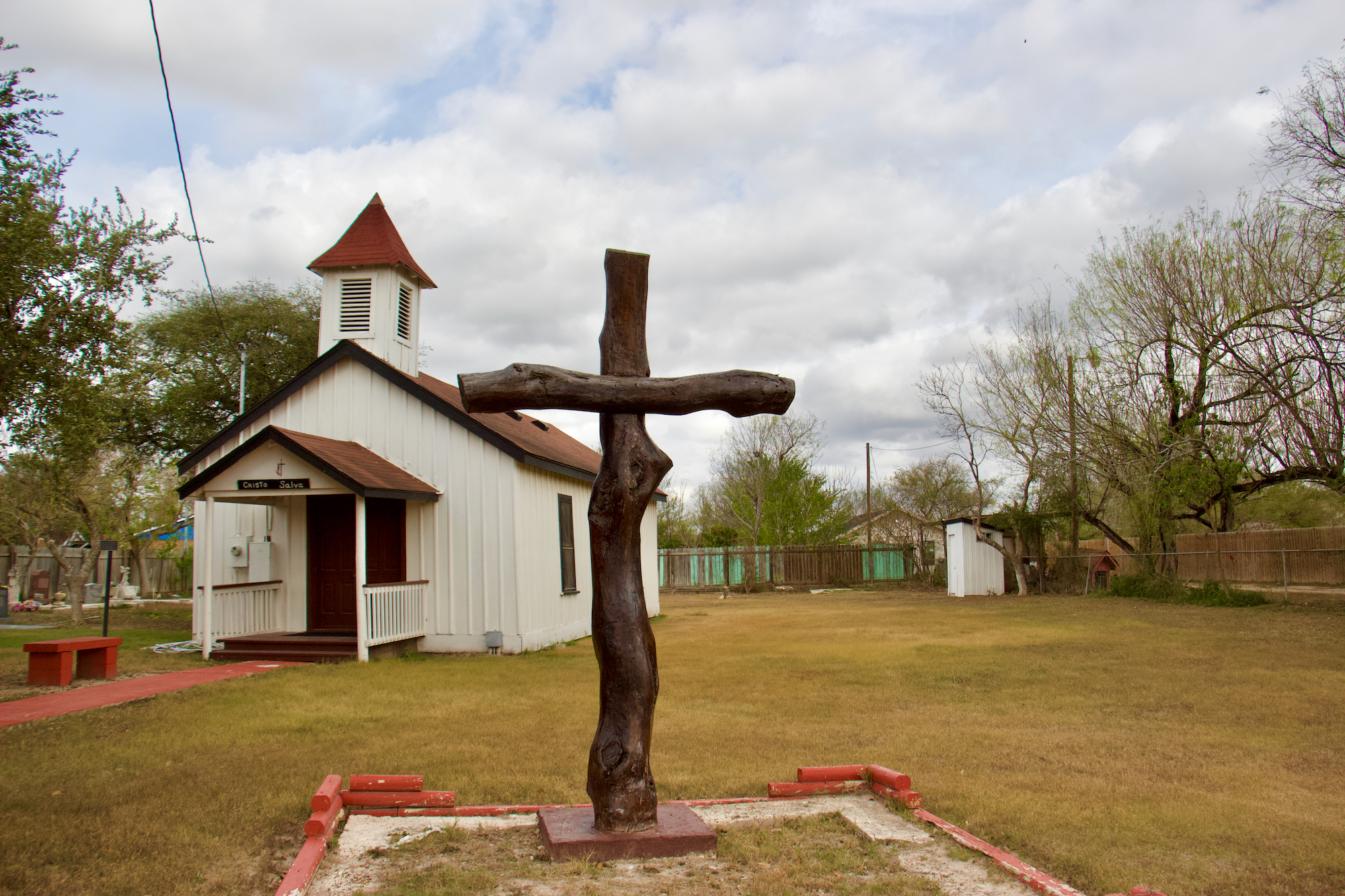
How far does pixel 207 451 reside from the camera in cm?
1434

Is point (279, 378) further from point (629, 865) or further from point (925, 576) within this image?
point (925, 576)

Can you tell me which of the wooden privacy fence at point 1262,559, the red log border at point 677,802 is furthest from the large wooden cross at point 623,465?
the wooden privacy fence at point 1262,559

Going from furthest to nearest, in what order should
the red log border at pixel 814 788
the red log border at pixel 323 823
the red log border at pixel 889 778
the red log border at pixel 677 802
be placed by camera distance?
the red log border at pixel 814 788 < the red log border at pixel 889 778 < the red log border at pixel 323 823 < the red log border at pixel 677 802

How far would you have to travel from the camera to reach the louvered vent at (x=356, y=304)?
1488 cm

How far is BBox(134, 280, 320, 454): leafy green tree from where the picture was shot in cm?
1941

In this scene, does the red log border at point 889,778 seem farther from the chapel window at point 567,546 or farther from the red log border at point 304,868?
the chapel window at point 567,546

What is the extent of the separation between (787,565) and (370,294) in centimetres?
2180

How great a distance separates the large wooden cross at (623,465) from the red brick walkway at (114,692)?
6.51 m

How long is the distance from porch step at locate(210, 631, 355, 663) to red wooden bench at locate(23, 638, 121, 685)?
6.33 ft

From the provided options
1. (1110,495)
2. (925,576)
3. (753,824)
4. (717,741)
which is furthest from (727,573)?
(753,824)

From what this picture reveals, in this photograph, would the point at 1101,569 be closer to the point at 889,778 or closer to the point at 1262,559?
the point at 1262,559

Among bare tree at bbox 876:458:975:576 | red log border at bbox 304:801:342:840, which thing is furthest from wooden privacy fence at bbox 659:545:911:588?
red log border at bbox 304:801:342:840

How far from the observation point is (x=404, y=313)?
608 inches

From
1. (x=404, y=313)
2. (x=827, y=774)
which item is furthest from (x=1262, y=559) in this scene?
(x=827, y=774)
